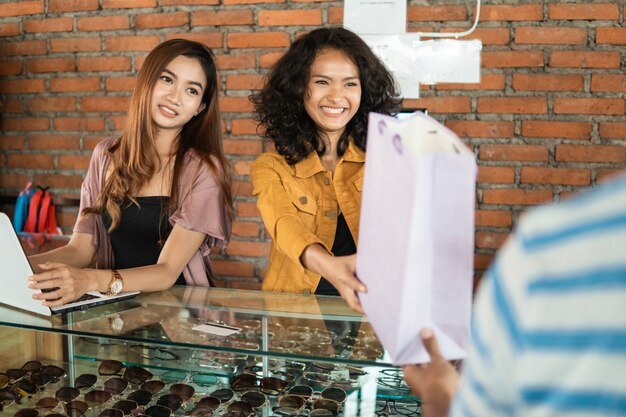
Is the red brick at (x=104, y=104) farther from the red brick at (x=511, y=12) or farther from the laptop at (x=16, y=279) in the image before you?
the laptop at (x=16, y=279)

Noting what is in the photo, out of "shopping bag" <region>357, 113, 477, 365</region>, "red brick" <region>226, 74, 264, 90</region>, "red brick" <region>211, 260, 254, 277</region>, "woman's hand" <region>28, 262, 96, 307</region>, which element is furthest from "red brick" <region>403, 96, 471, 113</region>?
"shopping bag" <region>357, 113, 477, 365</region>

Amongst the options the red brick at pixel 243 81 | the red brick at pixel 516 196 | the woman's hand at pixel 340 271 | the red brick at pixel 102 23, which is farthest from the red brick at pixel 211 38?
the woman's hand at pixel 340 271

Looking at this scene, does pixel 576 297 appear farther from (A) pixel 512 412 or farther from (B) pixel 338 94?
(B) pixel 338 94

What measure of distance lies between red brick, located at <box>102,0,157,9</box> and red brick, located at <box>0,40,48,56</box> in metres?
0.48

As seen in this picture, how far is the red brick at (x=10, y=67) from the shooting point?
3.86 metres

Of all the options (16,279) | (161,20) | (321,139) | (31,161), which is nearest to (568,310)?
(16,279)

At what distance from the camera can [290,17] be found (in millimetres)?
3387

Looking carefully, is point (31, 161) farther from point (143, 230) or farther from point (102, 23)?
point (143, 230)

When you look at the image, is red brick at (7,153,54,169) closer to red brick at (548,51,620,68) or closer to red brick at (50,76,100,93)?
red brick at (50,76,100,93)

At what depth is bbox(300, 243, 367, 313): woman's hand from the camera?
1.01 metres

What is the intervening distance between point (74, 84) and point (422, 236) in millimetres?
3502

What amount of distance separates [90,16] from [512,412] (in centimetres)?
377

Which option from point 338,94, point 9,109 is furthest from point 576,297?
point 9,109

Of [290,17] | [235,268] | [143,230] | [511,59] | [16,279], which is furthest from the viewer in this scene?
[235,268]
